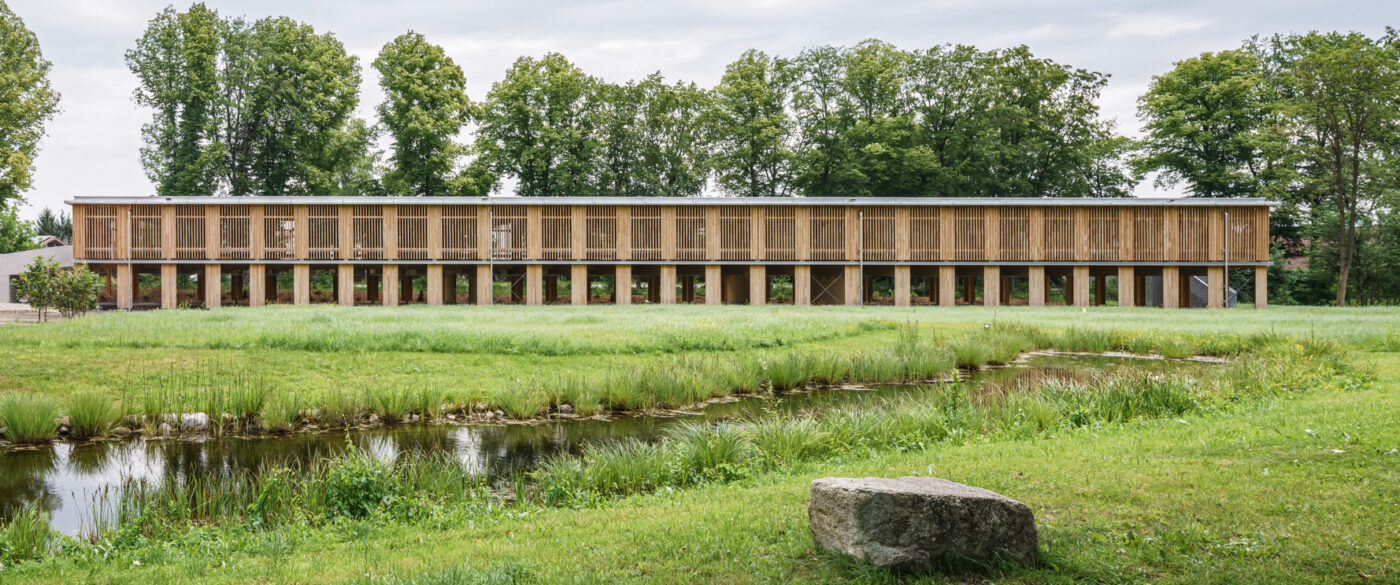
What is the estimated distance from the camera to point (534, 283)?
42.6m

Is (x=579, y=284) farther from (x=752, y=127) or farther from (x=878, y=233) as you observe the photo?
(x=752, y=127)

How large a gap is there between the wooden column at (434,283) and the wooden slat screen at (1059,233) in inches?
1127

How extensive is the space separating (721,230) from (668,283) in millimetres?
3617

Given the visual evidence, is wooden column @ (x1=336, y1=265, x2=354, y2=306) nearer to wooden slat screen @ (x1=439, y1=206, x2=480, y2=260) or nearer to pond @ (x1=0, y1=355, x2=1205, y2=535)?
wooden slat screen @ (x1=439, y1=206, x2=480, y2=260)

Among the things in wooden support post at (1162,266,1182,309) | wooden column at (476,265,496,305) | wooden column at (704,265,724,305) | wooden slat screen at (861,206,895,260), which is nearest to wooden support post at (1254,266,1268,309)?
wooden support post at (1162,266,1182,309)

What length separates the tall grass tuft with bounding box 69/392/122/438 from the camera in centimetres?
1166

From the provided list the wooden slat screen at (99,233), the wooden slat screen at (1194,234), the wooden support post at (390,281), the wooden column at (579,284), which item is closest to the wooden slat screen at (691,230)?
the wooden column at (579,284)

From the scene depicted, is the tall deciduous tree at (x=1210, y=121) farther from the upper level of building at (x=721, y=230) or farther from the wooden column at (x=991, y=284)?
the wooden column at (x=991, y=284)

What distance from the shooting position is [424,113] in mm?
51375

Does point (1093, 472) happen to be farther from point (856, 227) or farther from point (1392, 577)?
point (856, 227)

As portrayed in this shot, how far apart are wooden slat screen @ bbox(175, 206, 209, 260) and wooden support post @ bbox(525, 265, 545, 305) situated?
47.3 feet

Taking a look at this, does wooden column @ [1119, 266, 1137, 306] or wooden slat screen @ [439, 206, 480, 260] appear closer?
wooden slat screen @ [439, 206, 480, 260]

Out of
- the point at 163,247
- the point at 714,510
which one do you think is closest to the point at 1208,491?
the point at 714,510

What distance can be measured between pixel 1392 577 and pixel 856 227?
126ft
